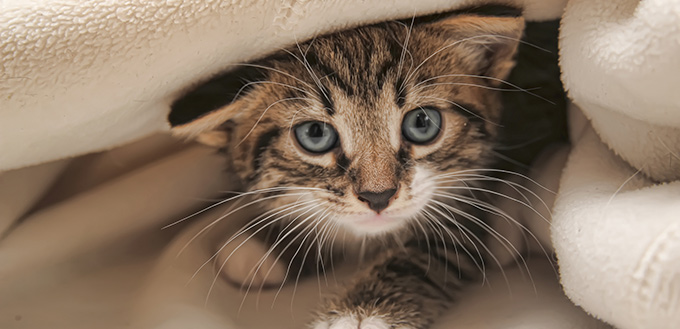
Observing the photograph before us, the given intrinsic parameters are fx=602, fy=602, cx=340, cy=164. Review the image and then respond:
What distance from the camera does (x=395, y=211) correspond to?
96 cm

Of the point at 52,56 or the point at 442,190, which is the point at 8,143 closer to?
the point at 52,56

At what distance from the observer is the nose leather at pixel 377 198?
925 mm


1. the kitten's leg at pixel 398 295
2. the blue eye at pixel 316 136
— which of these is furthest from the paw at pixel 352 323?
the blue eye at pixel 316 136

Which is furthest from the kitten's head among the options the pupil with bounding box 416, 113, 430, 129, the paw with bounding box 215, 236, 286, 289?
the paw with bounding box 215, 236, 286, 289

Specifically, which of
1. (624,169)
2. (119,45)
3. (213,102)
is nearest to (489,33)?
(624,169)

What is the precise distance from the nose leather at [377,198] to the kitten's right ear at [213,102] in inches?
10.1

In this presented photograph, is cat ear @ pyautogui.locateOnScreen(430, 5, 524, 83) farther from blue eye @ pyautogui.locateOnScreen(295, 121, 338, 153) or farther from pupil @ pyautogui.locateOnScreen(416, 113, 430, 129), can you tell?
blue eye @ pyautogui.locateOnScreen(295, 121, 338, 153)

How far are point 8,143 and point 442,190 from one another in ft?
2.32

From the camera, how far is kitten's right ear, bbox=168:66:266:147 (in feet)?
3.04

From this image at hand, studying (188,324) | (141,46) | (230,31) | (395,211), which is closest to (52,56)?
(141,46)

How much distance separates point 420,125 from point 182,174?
50cm

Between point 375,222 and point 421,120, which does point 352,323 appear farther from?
point 421,120

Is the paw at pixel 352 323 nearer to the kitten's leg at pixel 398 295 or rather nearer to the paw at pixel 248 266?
the kitten's leg at pixel 398 295

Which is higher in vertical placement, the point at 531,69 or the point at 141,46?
the point at 141,46
